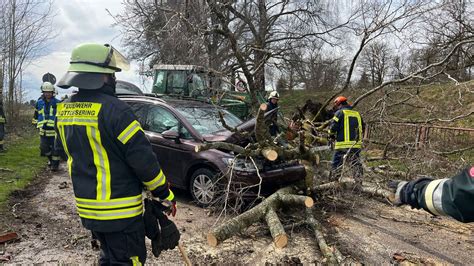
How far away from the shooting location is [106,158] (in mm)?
2406

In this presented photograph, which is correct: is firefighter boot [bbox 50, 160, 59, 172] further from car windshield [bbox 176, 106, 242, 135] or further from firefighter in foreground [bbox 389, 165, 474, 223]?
firefighter in foreground [bbox 389, 165, 474, 223]

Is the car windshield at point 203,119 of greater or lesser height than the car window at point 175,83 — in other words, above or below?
below

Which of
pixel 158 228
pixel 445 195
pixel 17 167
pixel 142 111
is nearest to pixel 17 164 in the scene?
pixel 17 167

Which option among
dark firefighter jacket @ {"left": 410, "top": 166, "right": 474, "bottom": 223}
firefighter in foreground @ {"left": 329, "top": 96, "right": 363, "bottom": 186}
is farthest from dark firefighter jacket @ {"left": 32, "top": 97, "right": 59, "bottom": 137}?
dark firefighter jacket @ {"left": 410, "top": 166, "right": 474, "bottom": 223}

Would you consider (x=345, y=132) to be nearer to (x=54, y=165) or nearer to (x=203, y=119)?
(x=203, y=119)

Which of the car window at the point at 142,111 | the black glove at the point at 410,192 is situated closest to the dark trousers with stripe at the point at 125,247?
the black glove at the point at 410,192

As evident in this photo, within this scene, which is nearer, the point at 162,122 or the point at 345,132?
the point at 162,122

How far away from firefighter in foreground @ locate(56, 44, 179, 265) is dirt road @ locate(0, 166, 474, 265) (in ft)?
3.86

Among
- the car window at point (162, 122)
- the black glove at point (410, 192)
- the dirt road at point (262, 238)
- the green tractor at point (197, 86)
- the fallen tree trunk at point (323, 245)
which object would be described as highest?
the green tractor at point (197, 86)

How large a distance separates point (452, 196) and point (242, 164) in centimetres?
335

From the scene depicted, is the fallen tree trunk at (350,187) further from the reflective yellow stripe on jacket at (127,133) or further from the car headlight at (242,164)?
the reflective yellow stripe on jacket at (127,133)

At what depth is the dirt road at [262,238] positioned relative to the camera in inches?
142

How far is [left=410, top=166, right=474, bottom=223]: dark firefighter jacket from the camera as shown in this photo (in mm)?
1573

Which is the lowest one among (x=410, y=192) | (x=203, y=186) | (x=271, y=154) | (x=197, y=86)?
(x=203, y=186)
